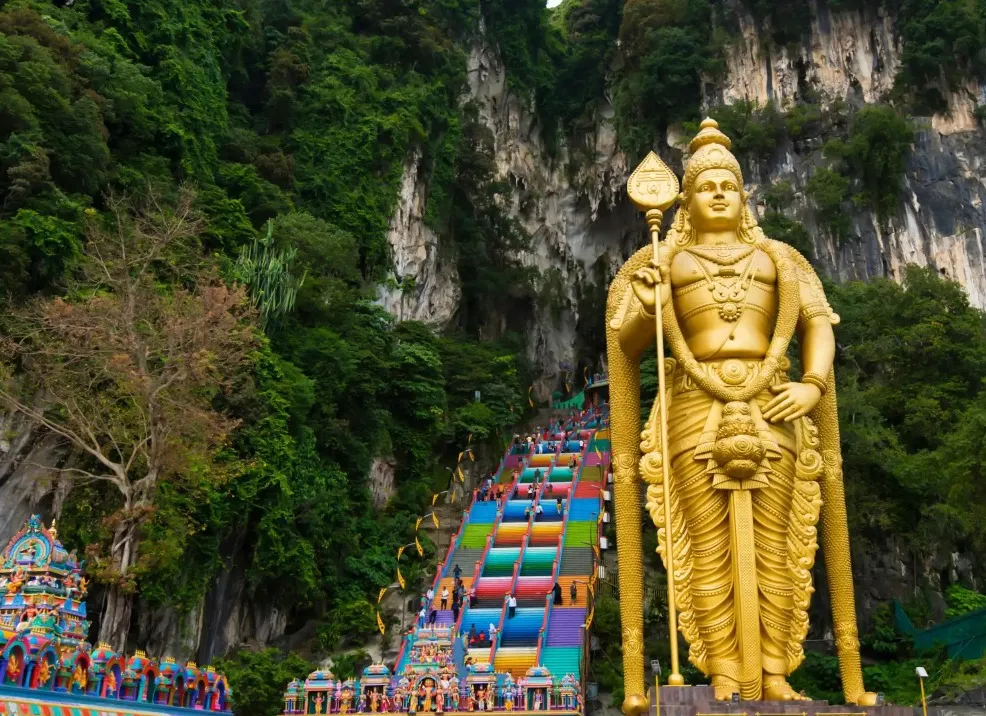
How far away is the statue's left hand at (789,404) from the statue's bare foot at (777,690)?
1.65 m

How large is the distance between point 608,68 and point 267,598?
21.6 metres

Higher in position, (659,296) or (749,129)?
(749,129)

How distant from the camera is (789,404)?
21.0 ft

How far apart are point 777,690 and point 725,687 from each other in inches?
13.7

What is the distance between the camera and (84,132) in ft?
43.9

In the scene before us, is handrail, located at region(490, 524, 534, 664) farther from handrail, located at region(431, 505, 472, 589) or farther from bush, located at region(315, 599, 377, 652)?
bush, located at region(315, 599, 377, 652)

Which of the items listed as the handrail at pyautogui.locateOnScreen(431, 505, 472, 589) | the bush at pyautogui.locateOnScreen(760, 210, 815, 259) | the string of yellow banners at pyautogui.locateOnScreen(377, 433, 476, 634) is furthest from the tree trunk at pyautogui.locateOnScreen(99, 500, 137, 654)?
the bush at pyautogui.locateOnScreen(760, 210, 815, 259)


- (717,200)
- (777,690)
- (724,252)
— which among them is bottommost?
(777,690)

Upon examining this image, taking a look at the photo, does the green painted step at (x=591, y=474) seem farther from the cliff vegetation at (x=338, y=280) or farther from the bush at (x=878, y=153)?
the bush at (x=878, y=153)

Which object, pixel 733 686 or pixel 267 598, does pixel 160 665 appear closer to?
pixel 733 686

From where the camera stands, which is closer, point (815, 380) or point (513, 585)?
point (815, 380)

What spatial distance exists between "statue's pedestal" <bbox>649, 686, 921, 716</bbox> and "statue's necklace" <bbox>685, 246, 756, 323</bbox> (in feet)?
8.37

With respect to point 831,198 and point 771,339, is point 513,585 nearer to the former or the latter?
point 771,339

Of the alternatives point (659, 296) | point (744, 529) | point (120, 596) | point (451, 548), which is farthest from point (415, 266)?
point (744, 529)
